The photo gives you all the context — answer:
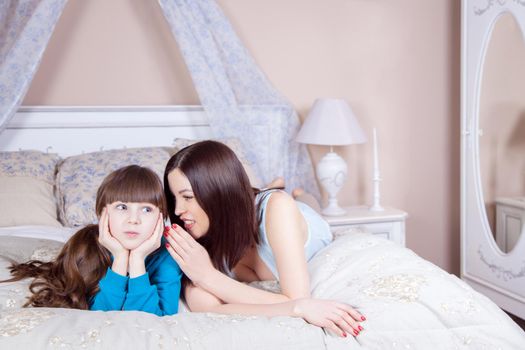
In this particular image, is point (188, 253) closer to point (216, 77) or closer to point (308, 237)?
point (308, 237)

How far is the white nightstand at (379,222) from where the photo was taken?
9.97ft

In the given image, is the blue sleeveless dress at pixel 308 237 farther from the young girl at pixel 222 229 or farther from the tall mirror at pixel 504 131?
the tall mirror at pixel 504 131

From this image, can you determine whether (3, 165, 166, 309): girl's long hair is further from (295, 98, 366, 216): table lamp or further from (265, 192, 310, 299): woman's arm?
(295, 98, 366, 216): table lamp

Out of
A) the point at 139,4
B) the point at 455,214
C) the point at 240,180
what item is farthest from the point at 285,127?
the point at 240,180

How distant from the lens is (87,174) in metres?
2.54

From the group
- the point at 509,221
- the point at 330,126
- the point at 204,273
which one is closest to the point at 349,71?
the point at 330,126

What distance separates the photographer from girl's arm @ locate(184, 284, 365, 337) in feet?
4.03

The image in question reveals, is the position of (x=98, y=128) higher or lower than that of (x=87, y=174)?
higher

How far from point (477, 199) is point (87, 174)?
204 cm

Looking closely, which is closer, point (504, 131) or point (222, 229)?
point (222, 229)

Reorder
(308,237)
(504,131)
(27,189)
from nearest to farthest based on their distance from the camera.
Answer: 1. (308,237)
2. (27,189)
3. (504,131)

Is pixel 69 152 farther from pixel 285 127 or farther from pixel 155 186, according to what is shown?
pixel 155 186

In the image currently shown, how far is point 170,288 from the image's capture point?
4.94ft

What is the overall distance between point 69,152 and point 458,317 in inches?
86.9
